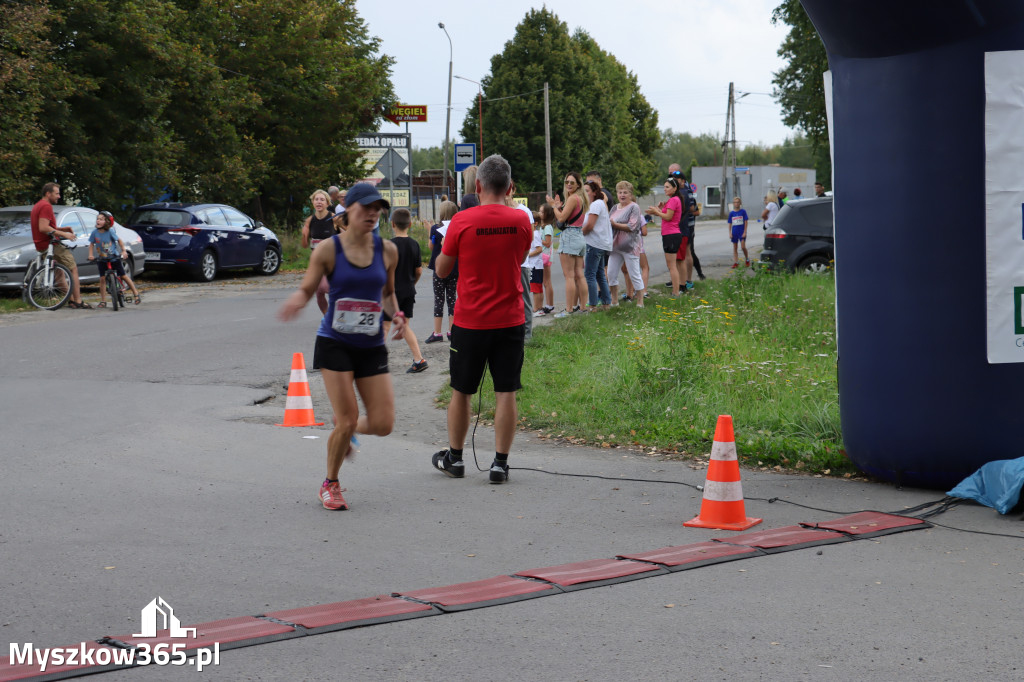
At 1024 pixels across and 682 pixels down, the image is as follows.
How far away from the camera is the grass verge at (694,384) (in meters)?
7.88

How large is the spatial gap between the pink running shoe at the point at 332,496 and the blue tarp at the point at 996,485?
3.40 metres

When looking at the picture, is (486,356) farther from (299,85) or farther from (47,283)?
(299,85)

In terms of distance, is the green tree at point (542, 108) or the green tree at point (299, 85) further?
the green tree at point (542, 108)

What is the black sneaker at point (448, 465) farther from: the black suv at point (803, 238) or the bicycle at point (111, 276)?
the black suv at point (803, 238)

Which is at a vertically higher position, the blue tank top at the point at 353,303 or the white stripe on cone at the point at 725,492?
the blue tank top at the point at 353,303

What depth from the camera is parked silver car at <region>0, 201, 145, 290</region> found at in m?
18.2

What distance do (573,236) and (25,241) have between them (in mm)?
9382

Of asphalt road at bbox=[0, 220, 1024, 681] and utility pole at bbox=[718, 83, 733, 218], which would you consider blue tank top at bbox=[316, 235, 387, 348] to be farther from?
utility pole at bbox=[718, 83, 733, 218]

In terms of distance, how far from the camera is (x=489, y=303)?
702 cm

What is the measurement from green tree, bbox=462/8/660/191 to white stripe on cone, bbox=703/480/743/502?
5931 cm

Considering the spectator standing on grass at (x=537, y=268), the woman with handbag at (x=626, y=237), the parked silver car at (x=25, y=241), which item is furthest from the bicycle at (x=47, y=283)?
the woman with handbag at (x=626, y=237)

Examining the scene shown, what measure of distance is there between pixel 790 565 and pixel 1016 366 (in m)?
2.06

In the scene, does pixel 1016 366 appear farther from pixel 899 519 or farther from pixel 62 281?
pixel 62 281

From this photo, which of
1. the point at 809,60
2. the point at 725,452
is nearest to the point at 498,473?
the point at 725,452
